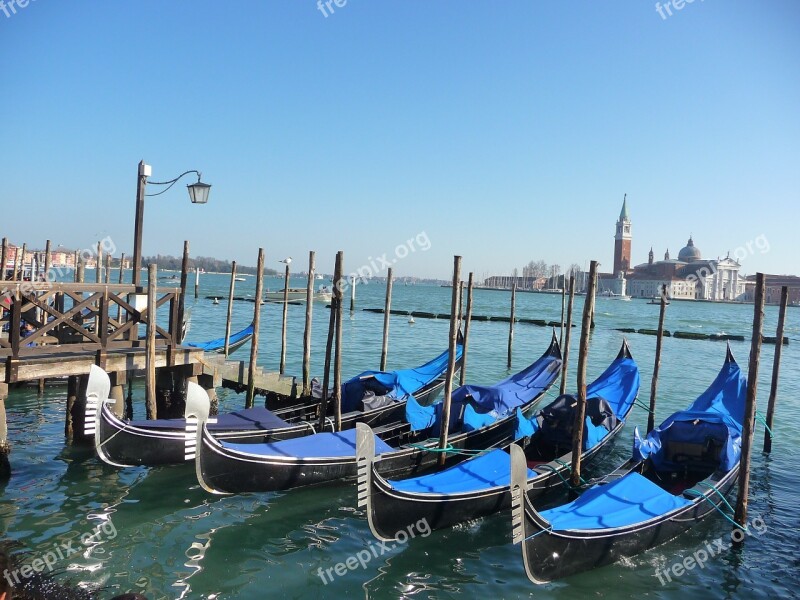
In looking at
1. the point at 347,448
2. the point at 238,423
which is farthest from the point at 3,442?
the point at 347,448

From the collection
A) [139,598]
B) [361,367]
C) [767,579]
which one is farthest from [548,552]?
[361,367]

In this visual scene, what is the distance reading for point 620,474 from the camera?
6.68 meters

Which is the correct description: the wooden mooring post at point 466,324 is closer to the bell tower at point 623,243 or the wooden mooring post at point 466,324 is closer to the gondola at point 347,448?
the gondola at point 347,448

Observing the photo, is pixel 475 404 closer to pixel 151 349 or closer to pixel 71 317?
pixel 151 349

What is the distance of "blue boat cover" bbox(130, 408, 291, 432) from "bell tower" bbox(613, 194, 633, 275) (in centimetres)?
11562

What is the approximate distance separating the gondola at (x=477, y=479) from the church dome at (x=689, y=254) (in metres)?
120

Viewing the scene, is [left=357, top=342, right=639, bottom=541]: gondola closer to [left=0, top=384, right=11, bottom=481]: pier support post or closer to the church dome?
[left=0, top=384, right=11, bottom=481]: pier support post

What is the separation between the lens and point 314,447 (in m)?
7.01

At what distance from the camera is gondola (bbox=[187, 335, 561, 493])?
6.36 meters

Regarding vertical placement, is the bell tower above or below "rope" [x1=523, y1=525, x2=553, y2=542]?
above

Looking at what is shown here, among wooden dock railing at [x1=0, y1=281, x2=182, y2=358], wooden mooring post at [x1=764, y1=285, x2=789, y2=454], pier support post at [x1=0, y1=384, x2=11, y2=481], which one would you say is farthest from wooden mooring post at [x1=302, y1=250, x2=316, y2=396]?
wooden mooring post at [x1=764, y1=285, x2=789, y2=454]

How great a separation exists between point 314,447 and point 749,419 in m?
4.47

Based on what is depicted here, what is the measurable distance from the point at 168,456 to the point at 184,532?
1.49 m

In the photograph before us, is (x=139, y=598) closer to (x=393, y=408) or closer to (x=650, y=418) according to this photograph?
(x=393, y=408)
